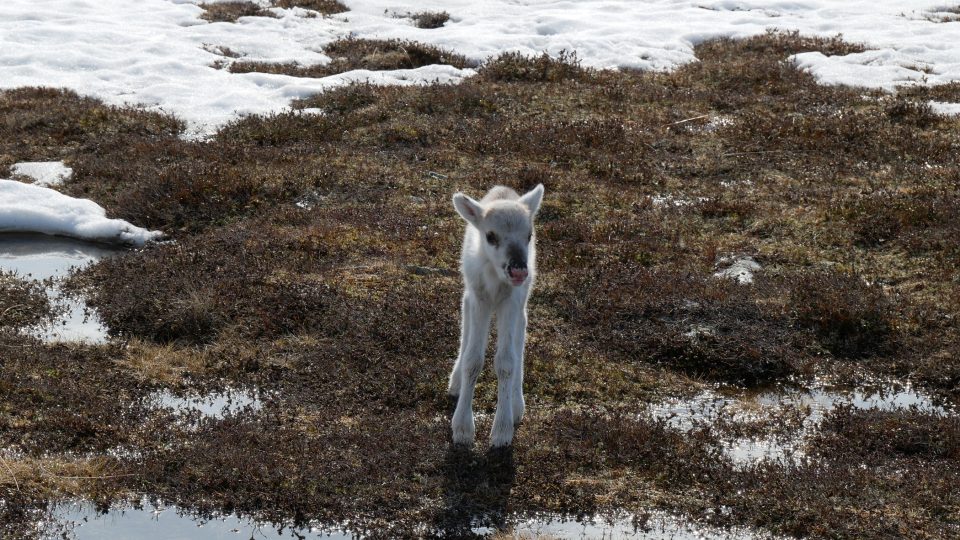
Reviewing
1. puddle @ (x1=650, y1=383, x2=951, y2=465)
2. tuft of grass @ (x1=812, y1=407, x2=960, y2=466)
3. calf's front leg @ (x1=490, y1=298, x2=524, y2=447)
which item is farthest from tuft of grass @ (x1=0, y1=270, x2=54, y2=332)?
tuft of grass @ (x1=812, y1=407, x2=960, y2=466)

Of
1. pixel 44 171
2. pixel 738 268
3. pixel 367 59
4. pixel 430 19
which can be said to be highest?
pixel 430 19

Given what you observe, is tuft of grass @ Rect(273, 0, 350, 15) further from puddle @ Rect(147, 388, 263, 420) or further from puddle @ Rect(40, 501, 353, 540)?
puddle @ Rect(40, 501, 353, 540)

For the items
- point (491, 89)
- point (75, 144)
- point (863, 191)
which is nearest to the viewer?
point (863, 191)

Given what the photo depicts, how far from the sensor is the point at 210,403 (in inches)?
393

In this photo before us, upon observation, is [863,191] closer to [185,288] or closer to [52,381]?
[185,288]

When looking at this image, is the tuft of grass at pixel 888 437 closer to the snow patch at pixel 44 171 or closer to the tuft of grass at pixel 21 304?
the tuft of grass at pixel 21 304

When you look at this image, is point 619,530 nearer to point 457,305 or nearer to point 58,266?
point 457,305

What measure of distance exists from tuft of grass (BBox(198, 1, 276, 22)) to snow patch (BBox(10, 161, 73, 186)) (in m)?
12.3

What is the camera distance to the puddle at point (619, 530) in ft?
26.1

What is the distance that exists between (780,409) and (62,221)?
34.8 feet

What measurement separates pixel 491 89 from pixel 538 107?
1.42 meters

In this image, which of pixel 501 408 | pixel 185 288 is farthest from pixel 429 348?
pixel 185 288

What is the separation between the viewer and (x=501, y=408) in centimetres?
905

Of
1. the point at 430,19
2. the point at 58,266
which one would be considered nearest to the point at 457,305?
the point at 58,266
